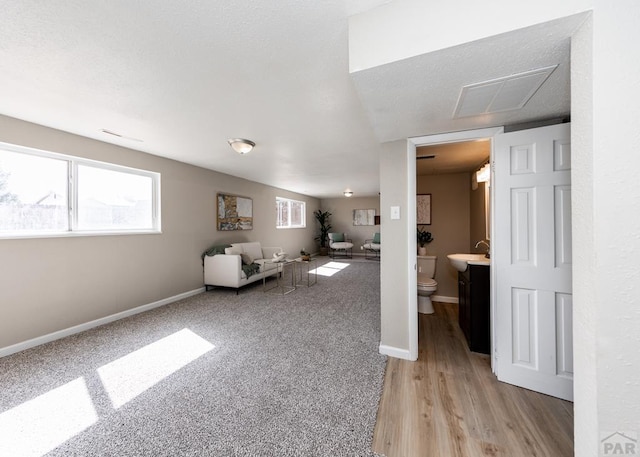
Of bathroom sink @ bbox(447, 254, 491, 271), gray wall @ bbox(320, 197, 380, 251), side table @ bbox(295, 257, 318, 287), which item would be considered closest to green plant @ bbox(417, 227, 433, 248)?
bathroom sink @ bbox(447, 254, 491, 271)

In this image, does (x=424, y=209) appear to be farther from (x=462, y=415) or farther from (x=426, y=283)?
(x=462, y=415)

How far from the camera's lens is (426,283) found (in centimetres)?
305

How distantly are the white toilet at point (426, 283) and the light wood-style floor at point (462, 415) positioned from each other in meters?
1.00

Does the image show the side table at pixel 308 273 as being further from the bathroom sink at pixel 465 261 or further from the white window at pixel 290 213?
the bathroom sink at pixel 465 261

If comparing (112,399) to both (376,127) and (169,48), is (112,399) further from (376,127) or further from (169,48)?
(376,127)

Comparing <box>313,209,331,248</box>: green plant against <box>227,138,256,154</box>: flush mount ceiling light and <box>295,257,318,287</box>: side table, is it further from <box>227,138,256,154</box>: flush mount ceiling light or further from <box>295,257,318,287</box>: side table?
<box>227,138,256,154</box>: flush mount ceiling light

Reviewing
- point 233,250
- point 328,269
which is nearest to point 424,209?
point 328,269

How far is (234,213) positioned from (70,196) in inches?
102

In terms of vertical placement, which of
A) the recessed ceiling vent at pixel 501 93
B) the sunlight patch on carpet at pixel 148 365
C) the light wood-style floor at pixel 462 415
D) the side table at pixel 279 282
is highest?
the recessed ceiling vent at pixel 501 93

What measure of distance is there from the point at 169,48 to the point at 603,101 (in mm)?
2012

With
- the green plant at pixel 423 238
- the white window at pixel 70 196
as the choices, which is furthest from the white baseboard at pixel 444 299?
the white window at pixel 70 196

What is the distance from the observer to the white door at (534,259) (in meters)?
1.63

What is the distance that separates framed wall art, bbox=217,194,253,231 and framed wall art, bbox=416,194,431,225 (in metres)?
3.73

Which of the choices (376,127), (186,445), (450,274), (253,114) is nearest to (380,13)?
(376,127)
